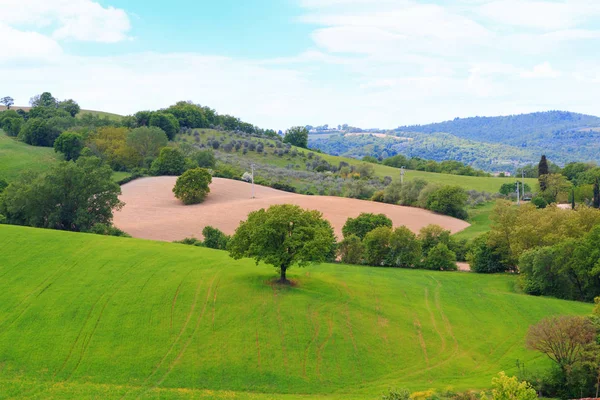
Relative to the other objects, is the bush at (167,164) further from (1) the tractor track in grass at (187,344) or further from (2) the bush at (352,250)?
(1) the tractor track in grass at (187,344)

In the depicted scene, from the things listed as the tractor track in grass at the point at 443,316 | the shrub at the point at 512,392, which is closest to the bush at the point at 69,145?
the tractor track in grass at the point at 443,316

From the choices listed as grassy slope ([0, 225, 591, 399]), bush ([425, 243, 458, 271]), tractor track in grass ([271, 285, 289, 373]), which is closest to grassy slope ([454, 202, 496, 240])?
bush ([425, 243, 458, 271])

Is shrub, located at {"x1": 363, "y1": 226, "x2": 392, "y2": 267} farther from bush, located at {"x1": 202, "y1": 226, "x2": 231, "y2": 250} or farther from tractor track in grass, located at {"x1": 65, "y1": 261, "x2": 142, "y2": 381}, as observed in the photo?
tractor track in grass, located at {"x1": 65, "y1": 261, "x2": 142, "y2": 381}

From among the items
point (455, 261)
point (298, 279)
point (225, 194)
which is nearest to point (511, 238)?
point (455, 261)

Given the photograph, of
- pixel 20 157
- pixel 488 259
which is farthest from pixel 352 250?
pixel 20 157

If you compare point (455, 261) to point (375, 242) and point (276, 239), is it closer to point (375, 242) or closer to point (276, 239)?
point (375, 242)
